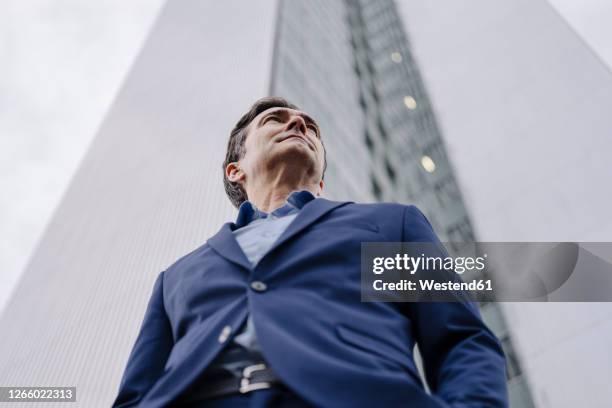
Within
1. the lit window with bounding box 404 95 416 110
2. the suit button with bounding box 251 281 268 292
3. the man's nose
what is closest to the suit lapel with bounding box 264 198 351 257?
the suit button with bounding box 251 281 268 292

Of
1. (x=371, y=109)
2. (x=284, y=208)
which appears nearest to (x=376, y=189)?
(x=371, y=109)

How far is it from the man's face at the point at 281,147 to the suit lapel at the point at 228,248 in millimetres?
540

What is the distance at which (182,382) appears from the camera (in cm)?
116

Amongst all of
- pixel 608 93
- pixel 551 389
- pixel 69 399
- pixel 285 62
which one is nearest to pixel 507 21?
pixel 608 93

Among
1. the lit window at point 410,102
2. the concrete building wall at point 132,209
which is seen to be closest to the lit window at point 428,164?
the lit window at point 410,102

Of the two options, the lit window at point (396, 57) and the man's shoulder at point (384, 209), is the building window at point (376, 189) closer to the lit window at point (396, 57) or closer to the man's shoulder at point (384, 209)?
the lit window at point (396, 57)

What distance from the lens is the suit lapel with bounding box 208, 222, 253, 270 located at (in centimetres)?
139

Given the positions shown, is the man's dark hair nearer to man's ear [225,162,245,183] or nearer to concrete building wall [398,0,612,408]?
man's ear [225,162,245,183]

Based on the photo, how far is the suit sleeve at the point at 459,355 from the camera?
3.46 ft

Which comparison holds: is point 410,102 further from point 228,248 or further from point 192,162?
point 228,248

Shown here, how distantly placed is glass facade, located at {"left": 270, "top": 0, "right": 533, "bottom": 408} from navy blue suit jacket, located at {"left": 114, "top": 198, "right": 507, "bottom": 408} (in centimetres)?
1117

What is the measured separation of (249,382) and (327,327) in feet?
0.71

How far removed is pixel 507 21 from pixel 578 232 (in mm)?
9517

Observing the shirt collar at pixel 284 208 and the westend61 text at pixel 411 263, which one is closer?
the westend61 text at pixel 411 263
